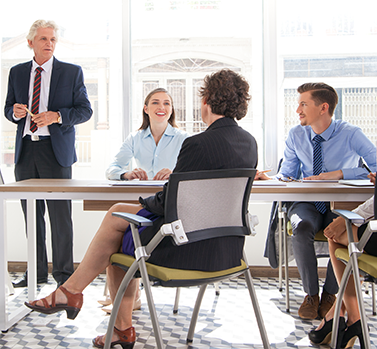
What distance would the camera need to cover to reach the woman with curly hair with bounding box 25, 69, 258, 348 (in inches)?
62.7

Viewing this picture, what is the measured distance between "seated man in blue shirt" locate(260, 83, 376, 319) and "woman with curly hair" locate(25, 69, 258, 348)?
98 cm

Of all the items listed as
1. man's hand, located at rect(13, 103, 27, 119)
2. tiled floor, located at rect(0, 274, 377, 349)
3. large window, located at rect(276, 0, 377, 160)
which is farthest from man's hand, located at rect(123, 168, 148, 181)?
large window, located at rect(276, 0, 377, 160)

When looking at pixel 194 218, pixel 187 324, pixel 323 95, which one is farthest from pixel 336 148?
pixel 194 218

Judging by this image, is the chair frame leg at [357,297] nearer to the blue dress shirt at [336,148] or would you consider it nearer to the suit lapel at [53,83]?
the blue dress shirt at [336,148]

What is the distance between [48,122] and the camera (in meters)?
2.86

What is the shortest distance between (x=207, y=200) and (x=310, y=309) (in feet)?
4.28

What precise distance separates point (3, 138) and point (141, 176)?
1962mm

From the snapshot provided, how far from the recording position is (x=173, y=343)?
212 cm

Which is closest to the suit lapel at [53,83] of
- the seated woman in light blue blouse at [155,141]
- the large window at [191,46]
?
the seated woman in light blue blouse at [155,141]

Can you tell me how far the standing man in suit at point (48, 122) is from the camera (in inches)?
115

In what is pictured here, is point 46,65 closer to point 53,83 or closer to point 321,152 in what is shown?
point 53,83

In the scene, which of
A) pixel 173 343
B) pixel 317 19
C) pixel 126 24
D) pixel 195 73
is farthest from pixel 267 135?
pixel 173 343

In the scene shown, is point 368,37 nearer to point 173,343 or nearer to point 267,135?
point 267,135

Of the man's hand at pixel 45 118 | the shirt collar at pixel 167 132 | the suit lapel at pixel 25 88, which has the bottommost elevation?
the shirt collar at pixel 167 132
